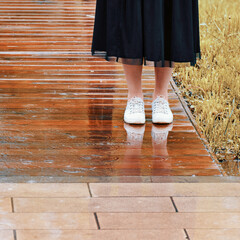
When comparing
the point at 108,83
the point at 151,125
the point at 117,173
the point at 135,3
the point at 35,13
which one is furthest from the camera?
the point at 35,13

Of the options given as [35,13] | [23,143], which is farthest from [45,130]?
[35,13]

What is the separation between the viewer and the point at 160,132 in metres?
2.69

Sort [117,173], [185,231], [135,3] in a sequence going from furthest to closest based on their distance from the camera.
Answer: [135,3] → [117,173] → [185,231]

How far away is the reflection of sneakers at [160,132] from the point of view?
2.61 m

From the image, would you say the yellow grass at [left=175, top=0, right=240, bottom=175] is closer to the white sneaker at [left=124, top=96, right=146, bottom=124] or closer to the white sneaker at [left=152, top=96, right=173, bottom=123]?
the white sneaker at [left=152, top=96, right=173, bottom=123]

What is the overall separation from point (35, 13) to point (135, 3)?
11.9ft

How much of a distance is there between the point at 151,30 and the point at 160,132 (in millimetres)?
491

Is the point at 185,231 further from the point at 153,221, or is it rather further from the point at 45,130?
the point at 45,130

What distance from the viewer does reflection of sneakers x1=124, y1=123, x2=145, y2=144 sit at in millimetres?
2570

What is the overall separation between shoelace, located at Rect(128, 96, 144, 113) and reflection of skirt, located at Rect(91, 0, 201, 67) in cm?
21

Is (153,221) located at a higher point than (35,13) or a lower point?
lower

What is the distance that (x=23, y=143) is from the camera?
2.50m

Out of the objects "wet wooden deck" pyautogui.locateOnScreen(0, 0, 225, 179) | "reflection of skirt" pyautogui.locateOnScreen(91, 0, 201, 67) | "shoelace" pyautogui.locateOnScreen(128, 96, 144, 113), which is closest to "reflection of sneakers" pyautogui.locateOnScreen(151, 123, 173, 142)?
"wet wooden deck" pyautogui.locateOnScreen(0, 0, 225, 179)

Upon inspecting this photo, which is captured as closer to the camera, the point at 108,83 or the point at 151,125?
the point at 151,125
